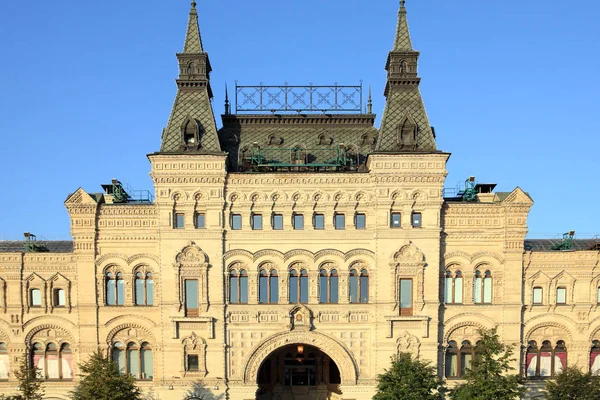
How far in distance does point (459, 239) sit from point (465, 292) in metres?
4.08

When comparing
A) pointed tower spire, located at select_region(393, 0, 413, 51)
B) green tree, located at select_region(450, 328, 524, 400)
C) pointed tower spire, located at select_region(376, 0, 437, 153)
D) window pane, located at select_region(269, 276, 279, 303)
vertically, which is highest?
pointed tower spire, located at select_region(393, 0, 413, 51)

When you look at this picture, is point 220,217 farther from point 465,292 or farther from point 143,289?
point 465,292

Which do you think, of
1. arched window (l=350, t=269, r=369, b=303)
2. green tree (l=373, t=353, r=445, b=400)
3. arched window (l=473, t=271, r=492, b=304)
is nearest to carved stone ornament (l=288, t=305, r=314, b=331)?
arched window (l=350, t=269, r=369, b=303)

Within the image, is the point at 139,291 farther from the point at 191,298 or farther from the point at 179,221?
the point at 179,221

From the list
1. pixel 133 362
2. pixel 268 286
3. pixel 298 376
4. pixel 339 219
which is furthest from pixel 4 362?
pixel 339 219

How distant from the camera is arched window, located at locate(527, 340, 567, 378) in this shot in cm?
3578

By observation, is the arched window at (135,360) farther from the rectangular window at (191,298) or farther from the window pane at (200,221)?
the window pane at (200,221)

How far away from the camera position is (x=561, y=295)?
3569cm

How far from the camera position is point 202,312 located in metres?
33.9

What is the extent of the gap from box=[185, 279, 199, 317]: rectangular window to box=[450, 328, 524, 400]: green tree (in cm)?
1965

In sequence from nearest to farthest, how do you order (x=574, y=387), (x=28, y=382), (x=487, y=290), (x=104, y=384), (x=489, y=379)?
(x=489, y=379)
(x=104, y=384)
(x=28, y=382)
(x=574, y=387)
(x=487, y=290)

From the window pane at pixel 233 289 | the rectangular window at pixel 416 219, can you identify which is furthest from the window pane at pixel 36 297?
the rectangular window at pixel 416 219

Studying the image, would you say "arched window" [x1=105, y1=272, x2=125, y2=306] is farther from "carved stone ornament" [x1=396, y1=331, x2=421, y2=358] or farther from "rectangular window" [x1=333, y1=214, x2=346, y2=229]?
"carved stone ornament" [x1=396, y1=331, x2=421, y2=358]

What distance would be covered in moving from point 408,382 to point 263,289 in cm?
1209
